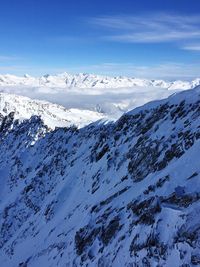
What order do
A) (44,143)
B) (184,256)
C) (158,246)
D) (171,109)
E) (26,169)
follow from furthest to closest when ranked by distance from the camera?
(44,143), (26,169), (171,109), (158,246), (184,256)

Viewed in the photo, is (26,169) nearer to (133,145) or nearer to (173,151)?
(133,145)

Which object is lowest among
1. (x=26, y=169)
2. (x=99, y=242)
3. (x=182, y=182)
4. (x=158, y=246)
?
(x=26, y=169)

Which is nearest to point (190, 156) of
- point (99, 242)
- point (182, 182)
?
point (182, 182)

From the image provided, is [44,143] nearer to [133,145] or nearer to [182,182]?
[133,145]

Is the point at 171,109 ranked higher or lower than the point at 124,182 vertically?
higher

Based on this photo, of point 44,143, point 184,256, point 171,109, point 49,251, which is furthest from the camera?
point 44,143

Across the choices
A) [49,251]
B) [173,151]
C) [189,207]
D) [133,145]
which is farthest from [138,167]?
[189,207]

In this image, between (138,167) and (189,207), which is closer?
(189,207)
